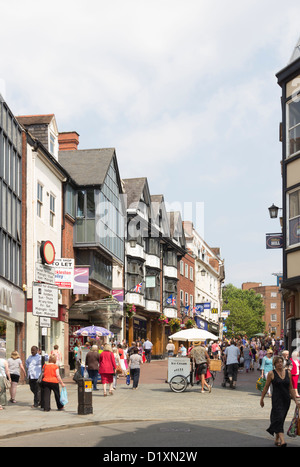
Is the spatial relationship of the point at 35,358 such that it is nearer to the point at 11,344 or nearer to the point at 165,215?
the point at 11,344

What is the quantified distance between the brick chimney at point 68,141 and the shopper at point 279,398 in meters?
35.2

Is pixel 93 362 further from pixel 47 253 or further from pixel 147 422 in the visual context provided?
pixel 147 422

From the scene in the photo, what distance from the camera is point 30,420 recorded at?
16.1 meters

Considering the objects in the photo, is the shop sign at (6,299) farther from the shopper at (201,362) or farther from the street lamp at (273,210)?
the street lamp at (273,210)

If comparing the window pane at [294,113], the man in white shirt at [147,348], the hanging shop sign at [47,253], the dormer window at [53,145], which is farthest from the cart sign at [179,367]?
the man in white shirt at [147,348]

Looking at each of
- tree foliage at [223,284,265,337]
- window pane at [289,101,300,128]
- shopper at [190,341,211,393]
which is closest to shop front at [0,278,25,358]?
shopper at [190,341,211,393]

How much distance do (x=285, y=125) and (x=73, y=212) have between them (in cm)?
1548

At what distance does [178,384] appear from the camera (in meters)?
25.5

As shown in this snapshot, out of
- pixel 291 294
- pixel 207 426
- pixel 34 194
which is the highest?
pixel 34 194

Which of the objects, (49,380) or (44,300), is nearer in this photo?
(49,380)

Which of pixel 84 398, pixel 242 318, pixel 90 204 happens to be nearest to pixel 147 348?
pixel 90 204

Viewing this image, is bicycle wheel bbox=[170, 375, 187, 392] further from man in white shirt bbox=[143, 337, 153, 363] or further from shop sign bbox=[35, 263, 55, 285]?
man in white shirt bbox=[143, 337, 153, 363]

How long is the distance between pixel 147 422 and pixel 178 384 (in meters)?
9.39
